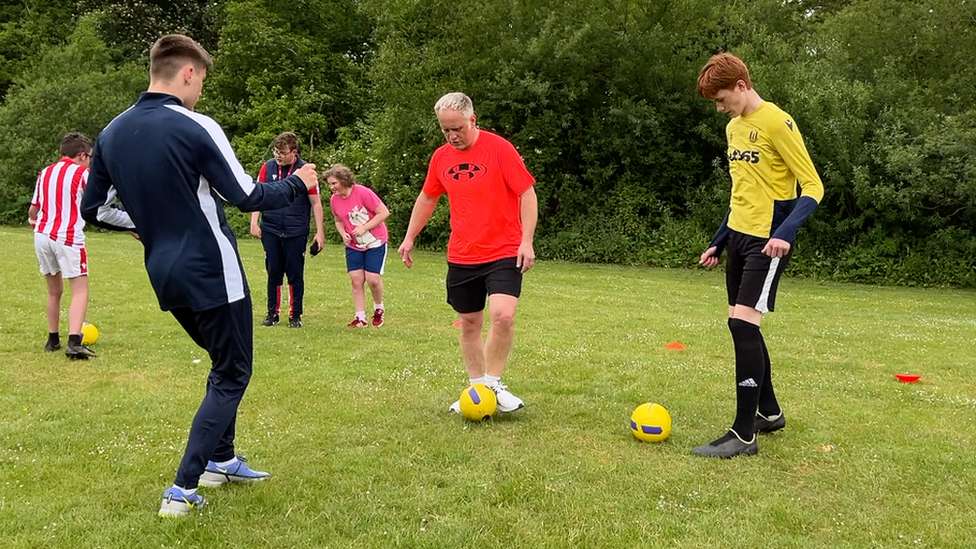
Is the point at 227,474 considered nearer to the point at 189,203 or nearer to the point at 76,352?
the point at 189,203

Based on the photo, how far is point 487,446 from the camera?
515 cm

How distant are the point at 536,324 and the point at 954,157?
1541cm

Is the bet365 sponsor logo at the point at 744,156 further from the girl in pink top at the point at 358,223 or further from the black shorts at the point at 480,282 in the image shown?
the girl in pink top at the point at 358,223

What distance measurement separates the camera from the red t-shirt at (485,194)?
5.61 meters

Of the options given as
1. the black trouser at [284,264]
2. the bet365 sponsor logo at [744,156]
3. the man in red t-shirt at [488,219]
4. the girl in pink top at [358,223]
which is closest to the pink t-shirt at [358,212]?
the girl in pink top at [358,223]

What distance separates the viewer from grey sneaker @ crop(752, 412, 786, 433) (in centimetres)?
551

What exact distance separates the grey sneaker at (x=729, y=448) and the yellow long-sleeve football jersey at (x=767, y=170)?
53.5 inches

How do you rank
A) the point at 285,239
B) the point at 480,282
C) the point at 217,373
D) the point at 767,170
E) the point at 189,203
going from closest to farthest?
1. the point at 189,203
2. the point at 217,373
3. the point at 767,170
4. the point at 480,282
5. the point at 285,239

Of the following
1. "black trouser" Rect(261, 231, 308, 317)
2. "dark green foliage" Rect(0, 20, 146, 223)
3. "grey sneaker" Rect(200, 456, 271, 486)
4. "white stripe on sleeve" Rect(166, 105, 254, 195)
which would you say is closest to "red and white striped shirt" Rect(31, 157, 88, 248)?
"black trouser" Rect(261, 231, 308, 317)

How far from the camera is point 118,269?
1669 centimetres

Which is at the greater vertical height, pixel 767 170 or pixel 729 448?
pixel 767 170

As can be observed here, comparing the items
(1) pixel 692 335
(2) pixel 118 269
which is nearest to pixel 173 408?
(1) pixel 692 335

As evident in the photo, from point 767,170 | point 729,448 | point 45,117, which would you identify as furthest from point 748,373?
point 45,117

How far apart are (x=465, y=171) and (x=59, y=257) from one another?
4.69m
